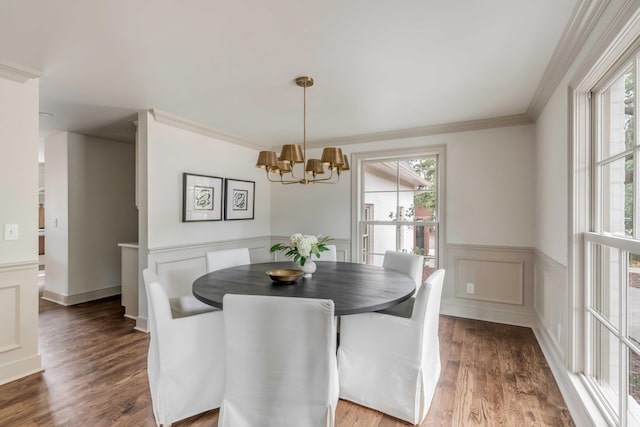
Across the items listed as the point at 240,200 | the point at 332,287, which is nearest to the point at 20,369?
the point at 332,287

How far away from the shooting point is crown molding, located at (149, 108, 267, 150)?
326 cm

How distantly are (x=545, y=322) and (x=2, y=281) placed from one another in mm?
4370

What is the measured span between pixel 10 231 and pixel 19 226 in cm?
6

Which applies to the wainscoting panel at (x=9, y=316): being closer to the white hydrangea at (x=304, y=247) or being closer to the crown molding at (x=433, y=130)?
the white hydrangea at (x=304, y=247)

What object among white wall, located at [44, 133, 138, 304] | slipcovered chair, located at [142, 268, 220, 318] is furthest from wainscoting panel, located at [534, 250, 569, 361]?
white wall, located at [44, 133, 138, 304]

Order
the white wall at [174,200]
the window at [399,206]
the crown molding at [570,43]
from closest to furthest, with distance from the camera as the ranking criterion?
the crown molding at [570,43] < the white wall at [174,200] < the window at [399,206]

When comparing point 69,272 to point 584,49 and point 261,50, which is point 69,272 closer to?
point 261,50

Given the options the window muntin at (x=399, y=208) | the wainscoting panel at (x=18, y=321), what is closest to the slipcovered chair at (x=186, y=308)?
the wainscoting panel at (x=18, y=321)

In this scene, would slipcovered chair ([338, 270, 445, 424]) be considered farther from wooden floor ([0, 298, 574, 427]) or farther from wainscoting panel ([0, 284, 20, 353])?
wainscoting panel ([0, 284, 20, 353])

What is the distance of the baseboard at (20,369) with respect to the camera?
2.26 meters

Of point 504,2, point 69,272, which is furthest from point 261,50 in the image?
point 69,272

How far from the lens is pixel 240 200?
4367 mm

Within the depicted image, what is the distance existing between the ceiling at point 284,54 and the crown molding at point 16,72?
0.20 ft

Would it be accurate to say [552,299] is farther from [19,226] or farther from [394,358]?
[19,226]
